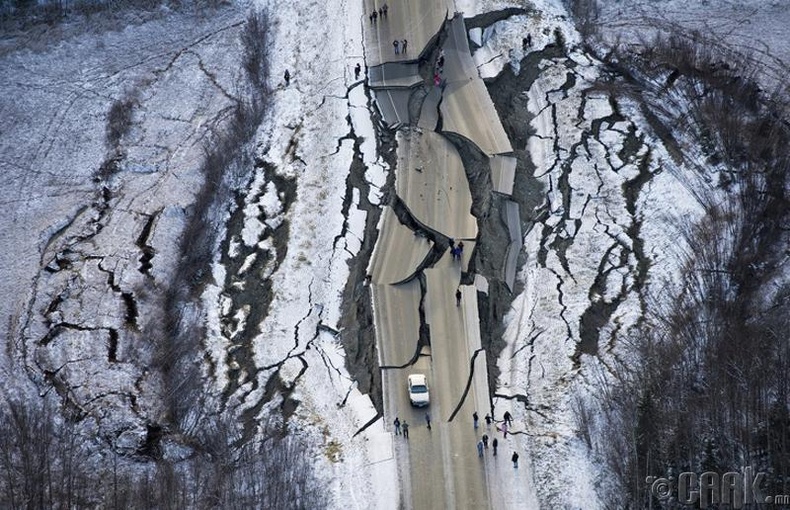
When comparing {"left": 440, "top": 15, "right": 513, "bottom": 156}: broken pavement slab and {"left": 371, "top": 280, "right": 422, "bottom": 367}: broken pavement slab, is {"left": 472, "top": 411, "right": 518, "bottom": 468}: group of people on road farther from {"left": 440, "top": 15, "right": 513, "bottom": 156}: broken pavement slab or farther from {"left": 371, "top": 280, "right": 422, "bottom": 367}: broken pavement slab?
{"left": 440, "top": 15, "right": 513, "bottom": 156}: broken pavement slab

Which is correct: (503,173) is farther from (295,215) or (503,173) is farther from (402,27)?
(402,27)

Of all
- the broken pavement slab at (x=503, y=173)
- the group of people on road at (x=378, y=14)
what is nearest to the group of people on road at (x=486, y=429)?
the broken pavement slab at (x=503, y=173)

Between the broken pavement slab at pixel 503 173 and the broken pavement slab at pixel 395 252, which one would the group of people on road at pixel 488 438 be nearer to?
the broken pavement slab at pixel 395 252

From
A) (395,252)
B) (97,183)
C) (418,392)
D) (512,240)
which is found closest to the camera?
(418,392)

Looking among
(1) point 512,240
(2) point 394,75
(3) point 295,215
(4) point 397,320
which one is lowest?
(4) point 397,320

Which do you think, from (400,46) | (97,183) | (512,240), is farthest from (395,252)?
(97,183)
